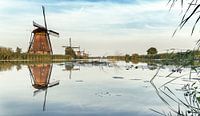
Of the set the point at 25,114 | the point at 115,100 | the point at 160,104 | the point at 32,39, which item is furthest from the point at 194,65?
the point at 32,39

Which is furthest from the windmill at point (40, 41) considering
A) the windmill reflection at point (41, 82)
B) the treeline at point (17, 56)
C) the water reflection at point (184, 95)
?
the water reflection at point (184, 95)

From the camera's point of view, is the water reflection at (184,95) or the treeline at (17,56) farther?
the treeline at (17,56)

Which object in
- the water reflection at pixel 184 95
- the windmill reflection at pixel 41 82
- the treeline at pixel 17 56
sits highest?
the treeline at pixel 17 56

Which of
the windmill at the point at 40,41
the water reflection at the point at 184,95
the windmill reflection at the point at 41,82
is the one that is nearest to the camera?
the water reflection at the point at 184,95

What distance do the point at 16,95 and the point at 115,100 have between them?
287 cm

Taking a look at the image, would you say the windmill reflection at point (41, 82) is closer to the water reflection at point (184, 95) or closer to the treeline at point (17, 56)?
the water reflection at point (184, 95)

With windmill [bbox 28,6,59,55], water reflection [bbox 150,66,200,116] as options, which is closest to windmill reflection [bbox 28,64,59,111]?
water reflection [bbox 150,66,200,116]

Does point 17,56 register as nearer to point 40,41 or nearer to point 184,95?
point 40,41

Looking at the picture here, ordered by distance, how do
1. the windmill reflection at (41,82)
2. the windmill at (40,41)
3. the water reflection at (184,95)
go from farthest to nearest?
the windmill at (40,41)
the windmill reflection at (41,82)
the water reflection at (184,95)

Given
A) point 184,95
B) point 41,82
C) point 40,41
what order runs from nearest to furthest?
point 184,95 < point 41,82 < point 40,41

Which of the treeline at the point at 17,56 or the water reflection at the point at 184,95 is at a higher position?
the treeline at the point at 17,56

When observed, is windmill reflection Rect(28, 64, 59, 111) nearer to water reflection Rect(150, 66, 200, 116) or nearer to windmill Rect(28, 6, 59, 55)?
water reflection Rect(150, 66, 200, 116)

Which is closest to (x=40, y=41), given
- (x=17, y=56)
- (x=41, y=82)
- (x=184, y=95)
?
(x=17, y=56)

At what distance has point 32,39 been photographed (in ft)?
138
